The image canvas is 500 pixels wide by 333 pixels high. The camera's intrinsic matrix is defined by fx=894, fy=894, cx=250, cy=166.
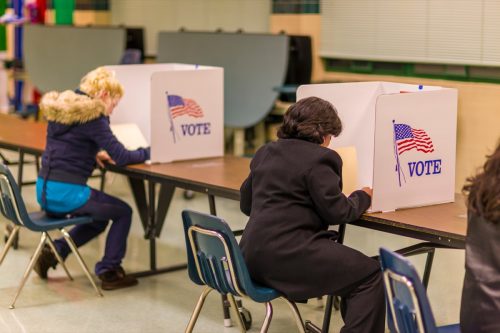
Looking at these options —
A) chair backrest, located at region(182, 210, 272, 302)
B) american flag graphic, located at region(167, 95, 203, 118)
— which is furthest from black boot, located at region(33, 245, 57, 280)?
chair backrest, located at region(182, 210, 272, 302)

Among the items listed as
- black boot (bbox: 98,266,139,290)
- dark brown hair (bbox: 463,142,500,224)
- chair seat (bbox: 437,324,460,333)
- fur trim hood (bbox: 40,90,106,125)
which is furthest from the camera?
black boot (bbox: 98,266,139,290)

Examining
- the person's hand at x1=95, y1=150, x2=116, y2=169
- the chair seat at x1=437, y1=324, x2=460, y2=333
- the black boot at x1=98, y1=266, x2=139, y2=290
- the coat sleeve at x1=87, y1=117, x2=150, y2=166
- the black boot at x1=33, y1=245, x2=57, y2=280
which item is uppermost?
the coat sleeve at x1=87, y1=117, x2=150, y2=166

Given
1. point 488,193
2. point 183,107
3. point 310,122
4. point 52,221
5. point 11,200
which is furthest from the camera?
point 183,107

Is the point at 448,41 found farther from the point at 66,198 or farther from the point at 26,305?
the point at 26,305

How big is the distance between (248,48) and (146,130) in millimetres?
2002

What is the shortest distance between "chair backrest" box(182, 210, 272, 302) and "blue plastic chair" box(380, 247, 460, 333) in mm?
635

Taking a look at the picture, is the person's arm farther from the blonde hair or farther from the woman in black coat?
the blonde hair

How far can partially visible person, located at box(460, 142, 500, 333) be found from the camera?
8.00ft

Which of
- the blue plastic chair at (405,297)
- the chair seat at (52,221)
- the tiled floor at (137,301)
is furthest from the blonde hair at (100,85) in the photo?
the blue plastic chair at (405,297)

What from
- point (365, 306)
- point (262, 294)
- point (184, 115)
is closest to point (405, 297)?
point (365, 306)

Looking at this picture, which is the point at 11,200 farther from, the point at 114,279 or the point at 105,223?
the point at 114,279

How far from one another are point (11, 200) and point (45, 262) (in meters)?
0.64

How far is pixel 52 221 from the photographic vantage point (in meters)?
4.40

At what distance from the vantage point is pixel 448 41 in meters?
6.22
